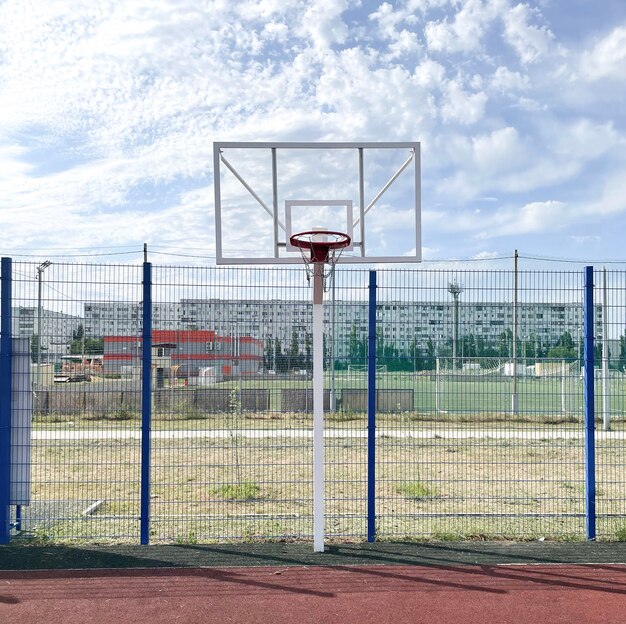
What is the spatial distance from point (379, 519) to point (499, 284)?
3.39 m

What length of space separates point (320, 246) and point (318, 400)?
5.42 ft

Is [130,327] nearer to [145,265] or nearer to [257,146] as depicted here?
[145,265]

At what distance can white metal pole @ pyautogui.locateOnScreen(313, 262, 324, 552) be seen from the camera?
7.23 meters

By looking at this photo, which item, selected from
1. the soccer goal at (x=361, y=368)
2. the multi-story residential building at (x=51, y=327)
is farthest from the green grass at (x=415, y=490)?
the multi-story residential building at (x=51, y=327)

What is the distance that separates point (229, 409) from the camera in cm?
835

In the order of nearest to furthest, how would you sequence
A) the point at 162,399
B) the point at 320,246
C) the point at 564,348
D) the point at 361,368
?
the point at 320,246
the point at 162,399
the point at 564,348
the point at 361,368

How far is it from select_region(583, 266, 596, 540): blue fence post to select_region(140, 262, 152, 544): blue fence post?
501 centimetres

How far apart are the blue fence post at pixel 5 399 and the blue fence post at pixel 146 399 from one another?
158cm

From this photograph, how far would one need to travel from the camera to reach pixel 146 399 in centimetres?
753

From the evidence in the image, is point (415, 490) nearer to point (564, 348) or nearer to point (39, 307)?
point (564, 348)

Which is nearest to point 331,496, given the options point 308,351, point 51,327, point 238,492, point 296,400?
point 238,492

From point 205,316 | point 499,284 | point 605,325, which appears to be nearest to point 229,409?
point 205,316

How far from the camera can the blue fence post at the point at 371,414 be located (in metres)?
7.56

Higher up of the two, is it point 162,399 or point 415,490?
point 162,399
